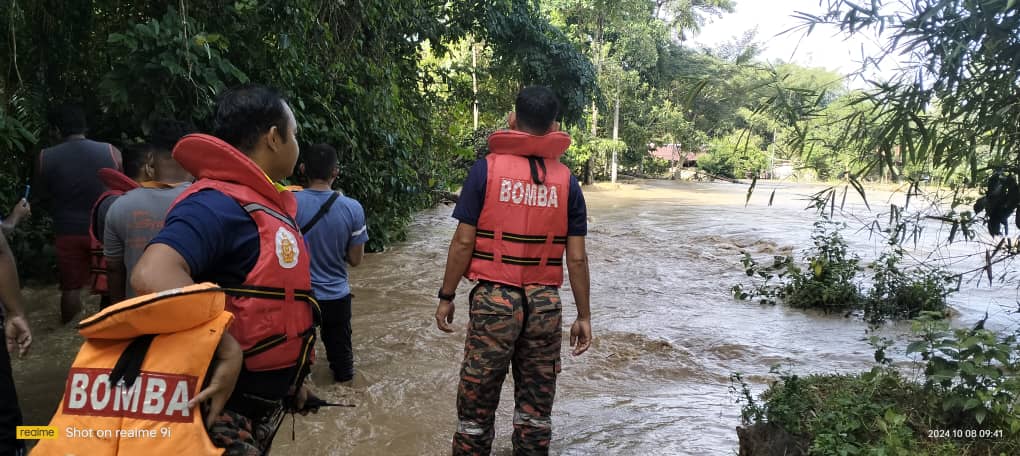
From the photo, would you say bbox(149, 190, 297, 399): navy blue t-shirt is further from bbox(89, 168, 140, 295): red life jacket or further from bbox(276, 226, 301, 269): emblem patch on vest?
bbox(89, 168, 140, 295): red life jacket

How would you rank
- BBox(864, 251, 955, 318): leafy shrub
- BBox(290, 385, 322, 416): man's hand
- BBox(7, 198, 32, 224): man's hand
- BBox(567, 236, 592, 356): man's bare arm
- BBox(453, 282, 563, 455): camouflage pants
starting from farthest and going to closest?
BBox(864, 251, 955, 318): leafy shrub
BBox(7, 198, 32, 224): man's hand
BBox(567, 236, 592, 356): man's bare arm
BBox(453, 282, 563, 455): camouflage pants
BBox(290, 385, 322, 416): man's hand

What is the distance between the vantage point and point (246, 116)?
179cm

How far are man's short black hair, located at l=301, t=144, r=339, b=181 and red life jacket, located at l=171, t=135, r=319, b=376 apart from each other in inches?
88.3

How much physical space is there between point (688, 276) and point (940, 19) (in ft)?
24.0

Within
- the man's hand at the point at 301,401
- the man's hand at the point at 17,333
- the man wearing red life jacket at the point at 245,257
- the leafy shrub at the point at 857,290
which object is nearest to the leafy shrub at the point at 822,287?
the leafy shrub at the point at 857,290

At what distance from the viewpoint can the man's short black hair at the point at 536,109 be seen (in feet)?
9.94

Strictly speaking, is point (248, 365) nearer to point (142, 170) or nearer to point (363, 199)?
point (142, 170)

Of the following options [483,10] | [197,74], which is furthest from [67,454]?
[483,10]

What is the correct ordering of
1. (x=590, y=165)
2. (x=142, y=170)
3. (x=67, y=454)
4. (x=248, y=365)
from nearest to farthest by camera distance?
(x=67, y=454)
(x=248, y=365)
(x=142, y=170)
(x=590, y=165)

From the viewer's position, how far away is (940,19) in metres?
3.02

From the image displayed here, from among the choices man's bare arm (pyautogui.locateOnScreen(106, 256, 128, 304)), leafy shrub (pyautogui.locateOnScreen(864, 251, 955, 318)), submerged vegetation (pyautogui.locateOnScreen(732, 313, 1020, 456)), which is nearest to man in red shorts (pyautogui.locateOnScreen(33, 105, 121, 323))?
man's bare arm (pyautogui.locateOnScreen(106, 256, 128, 304))

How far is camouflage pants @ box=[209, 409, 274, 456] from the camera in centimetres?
167

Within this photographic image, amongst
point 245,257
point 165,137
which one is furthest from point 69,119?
point 245,257
